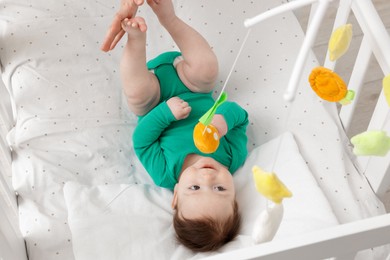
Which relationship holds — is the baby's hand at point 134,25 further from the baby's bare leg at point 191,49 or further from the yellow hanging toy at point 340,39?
the yellow hanging toy at point 340,39

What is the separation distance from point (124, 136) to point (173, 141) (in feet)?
0.45

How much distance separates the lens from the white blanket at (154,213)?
1.10 m

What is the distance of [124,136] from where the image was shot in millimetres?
1330

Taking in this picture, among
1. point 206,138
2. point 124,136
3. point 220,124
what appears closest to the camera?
point 206,138

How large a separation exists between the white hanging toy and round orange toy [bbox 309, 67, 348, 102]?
0.15 m

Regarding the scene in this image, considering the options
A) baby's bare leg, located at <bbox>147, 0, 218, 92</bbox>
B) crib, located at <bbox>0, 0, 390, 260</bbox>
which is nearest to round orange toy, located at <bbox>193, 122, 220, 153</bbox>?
crib, located at <bbox>0, 0, 390, 260</bbox>

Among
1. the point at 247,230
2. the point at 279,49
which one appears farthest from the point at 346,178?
the point at 279,49

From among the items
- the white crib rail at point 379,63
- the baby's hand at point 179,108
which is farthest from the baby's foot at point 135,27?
the white crib rail at point 379,63

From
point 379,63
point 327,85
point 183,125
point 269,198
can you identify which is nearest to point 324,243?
point 269,198

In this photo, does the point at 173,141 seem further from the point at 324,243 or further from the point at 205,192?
the point at 324,243

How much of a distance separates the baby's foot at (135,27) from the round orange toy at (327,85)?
0.45 m

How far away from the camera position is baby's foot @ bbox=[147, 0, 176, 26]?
125cm

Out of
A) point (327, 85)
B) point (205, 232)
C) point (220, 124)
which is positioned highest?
point (327, 85)

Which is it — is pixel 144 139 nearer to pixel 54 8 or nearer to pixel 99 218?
pixel 99 218
